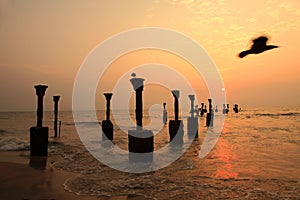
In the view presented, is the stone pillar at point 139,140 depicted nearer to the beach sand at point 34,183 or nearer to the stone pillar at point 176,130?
the beach sand at point 34,183

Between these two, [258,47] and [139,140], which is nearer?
[258,47]

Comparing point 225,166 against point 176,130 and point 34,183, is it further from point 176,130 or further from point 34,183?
point 34,183

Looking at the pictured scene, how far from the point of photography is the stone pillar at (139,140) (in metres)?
9.93

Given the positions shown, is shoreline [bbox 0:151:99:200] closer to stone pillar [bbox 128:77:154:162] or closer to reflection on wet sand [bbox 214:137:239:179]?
stone pillar [bbox 128:77:154:162]

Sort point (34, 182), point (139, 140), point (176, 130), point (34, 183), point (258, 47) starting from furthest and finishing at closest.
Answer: point (176, 130), point (139, 140), point (258, 47), point (34, 182), point (34, 183)

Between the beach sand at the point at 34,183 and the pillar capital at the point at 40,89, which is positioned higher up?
the pillar capital at the point at 40,89

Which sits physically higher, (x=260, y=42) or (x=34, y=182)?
(x=260, y=42)

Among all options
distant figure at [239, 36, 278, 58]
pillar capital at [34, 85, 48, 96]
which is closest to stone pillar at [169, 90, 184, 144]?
pillar capital at [34, 85, 48, 96]

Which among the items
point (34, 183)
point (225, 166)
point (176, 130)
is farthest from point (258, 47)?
point (176, 130)

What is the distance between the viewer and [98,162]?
11.1m

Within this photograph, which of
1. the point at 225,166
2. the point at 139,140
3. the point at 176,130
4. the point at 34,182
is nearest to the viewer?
the point at 34,182

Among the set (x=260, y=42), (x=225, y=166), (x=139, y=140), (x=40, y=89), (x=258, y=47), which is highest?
(x=260, y=42)

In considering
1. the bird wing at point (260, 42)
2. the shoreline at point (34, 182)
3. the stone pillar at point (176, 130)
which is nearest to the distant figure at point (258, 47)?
the bird wing at point (260, 42)

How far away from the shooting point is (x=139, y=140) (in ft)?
32.5
